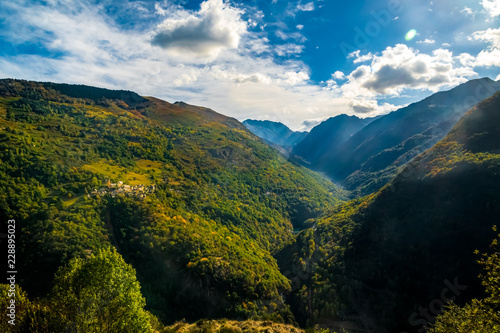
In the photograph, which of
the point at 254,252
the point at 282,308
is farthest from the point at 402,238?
the point at 254,252

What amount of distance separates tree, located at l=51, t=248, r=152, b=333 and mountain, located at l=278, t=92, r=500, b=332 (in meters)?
81.1

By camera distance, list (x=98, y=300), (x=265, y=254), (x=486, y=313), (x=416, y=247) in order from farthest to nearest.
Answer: (x=265, y=254) → (x=416, y=247) → (x=98, y=300) → (x=486, y=313)

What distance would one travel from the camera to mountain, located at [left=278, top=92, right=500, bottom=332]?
83.8 metres

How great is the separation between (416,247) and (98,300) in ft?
353

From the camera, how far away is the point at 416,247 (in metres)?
96.3

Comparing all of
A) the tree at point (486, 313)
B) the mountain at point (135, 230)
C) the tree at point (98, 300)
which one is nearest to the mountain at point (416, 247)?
the mountain at point (135, 230)

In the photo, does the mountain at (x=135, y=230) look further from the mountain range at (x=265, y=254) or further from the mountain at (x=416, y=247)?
the mountain at (x=416, y=247)

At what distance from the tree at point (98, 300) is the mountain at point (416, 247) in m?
81.1

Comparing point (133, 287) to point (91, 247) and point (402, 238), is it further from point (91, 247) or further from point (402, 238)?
point (402, 238)

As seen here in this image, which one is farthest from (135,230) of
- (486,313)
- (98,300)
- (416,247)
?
(416,247)

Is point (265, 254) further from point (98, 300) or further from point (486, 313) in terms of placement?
point (486, 313)

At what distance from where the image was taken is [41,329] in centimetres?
Answer: 3095

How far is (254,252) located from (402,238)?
75.5 m


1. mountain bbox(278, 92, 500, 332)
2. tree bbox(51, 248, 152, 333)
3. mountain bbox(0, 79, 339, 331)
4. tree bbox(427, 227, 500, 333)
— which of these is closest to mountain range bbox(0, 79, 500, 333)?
mountain bbox(278, 92, 500, 332)
